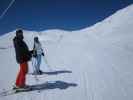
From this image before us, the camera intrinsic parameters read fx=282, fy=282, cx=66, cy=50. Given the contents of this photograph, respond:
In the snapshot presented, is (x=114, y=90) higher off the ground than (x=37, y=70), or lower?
lower

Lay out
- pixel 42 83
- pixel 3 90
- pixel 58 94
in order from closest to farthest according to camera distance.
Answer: pixel 58 94 < pixel 3 90 < pixel 42 83

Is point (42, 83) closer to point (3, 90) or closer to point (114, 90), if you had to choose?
point (3, 90)

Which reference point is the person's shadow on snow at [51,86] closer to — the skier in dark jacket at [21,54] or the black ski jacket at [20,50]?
the skier in dark jacket at [21,54]

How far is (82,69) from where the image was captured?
1519cm

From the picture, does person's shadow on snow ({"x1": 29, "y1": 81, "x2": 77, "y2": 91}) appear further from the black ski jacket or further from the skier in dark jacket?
the black ski jacket

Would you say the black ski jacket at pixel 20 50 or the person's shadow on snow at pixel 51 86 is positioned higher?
the black ski jacket at pixel 20 50

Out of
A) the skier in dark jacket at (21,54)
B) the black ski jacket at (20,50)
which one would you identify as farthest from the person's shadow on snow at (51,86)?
the black ski jacket at (20,50)

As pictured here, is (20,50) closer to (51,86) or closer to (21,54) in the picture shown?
(21,54)

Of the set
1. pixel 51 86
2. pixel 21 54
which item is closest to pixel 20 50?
pixel 21 54

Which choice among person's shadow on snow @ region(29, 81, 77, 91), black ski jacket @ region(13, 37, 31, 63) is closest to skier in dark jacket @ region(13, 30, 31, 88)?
black ski jacket @ region(13, 37, 31, 63)

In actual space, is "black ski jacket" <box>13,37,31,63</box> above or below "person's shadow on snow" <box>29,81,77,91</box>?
above

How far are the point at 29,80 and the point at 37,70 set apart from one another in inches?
79.3

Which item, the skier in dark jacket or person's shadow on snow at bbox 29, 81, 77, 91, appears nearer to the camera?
the skier in dark jacket

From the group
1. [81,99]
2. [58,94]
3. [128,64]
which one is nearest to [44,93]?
[58,94]
